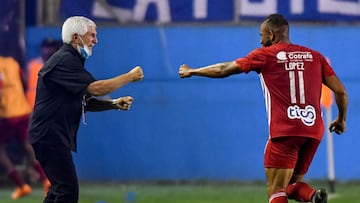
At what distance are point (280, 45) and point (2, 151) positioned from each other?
6570 mm

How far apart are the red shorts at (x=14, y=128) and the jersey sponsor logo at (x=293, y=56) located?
6.35 meters

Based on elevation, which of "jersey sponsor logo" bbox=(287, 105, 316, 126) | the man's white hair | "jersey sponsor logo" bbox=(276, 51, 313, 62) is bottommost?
"jersey sponsor logo" bbox=(287, 105, 316, 126)

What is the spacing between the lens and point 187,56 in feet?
49.6

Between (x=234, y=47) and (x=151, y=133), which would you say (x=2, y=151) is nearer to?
(x=151, y=133)

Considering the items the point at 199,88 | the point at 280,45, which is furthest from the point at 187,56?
the point at 280,45

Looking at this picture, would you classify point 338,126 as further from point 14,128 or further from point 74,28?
point 14,128

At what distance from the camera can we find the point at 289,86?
30.1 feet

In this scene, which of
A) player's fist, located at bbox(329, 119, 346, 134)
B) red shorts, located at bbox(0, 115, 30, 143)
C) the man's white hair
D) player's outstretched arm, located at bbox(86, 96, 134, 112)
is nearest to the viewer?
the man's white hair

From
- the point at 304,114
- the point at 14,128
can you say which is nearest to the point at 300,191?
the point at 304,114

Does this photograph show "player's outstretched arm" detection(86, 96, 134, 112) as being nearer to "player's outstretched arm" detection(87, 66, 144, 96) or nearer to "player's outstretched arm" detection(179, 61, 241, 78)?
"player's outstretched arm" detection(87, 66, 144, 96)

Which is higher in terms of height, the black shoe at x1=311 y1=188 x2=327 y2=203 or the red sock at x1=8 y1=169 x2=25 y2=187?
the black shoe at x1=311 y1=188 x2=327 y2=203

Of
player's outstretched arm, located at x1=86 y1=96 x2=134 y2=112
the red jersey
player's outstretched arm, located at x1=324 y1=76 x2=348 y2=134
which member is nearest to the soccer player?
the red jersey

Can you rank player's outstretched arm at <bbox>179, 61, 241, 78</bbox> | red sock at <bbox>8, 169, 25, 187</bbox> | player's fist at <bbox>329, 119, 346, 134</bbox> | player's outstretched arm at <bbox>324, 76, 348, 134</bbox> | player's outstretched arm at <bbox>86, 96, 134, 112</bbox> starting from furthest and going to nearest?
red sock at <bbox>8, 169, 25, 187</bbox>, player's fist at <bbox>329, 119, 346, 134</bbox>, player's outstretched arm at <bbox>324, 76, 348, 134</bbox>, player's outstretched arm at <bbox>86, 96, 134, 112</bbox>, player's outstretched arm at <bbox>179, 61, 241, 78</bbox>

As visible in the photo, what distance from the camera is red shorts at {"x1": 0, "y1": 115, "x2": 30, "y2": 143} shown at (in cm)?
1472
